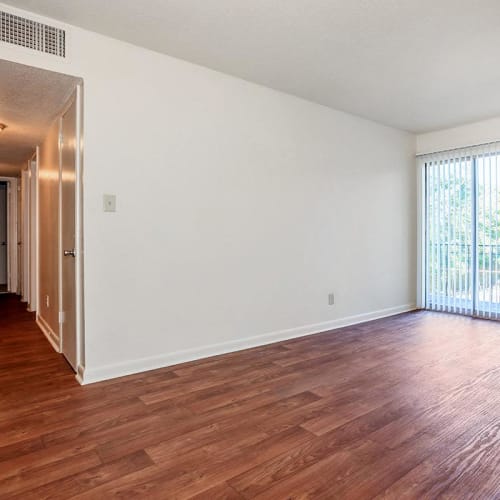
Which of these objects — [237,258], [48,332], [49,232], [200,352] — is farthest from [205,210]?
[48,332]

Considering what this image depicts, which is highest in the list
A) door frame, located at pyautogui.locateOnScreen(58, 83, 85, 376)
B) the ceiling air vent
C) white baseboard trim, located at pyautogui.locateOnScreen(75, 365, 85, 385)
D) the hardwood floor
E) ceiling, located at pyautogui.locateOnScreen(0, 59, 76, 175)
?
the ceiling air vent

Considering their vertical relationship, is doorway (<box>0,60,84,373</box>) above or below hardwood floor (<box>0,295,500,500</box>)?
above

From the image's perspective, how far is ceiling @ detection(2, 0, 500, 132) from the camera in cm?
226

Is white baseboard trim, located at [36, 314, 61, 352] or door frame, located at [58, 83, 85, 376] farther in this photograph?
white baseboard trim, located at [36, 314, 61, 352]

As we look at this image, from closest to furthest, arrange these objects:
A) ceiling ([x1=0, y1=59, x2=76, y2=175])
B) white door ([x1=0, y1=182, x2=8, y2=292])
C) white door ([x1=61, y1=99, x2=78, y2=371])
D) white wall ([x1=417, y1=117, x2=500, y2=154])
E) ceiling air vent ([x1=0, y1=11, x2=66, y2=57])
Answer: ceiling air vent ([x1=0, y1=11, x2=66, y2=57])
ceiling ([x1=0, y1=59, x2=76, y2=175])
white door ([x1=61, y1=99, x2=78, y2=371])
white wall ([x1=417, y1=117, x2=500, y2=154])
white door ([x1=0, y1=182, x2=8, y2=292])

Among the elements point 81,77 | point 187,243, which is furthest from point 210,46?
point 187,243

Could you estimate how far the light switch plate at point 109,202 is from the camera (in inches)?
103

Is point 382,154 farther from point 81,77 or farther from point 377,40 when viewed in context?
point 81,77

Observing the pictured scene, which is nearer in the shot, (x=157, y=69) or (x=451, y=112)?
(x=157, y=69)

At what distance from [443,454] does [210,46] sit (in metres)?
2.94

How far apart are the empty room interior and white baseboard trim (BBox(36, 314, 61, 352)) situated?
44 millimetres

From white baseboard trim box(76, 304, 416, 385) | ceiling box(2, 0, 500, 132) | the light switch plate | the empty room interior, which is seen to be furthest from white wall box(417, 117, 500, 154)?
the light switch plate

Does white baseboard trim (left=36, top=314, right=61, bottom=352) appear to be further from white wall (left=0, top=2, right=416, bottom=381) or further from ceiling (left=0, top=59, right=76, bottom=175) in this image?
ceiling (left=0, top=59, right=76, bottom=175)

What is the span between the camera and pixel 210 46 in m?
2.72
